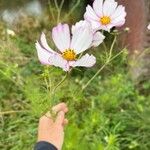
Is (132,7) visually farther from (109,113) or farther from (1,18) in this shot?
(1,18)

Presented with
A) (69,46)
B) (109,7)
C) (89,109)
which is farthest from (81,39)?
(89,109)

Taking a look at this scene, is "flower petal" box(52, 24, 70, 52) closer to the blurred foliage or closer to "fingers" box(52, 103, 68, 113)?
"fingers" box(52, 103, 68, 113)

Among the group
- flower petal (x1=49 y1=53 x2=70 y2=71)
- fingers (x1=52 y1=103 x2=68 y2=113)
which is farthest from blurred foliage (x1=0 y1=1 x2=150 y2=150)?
flower petal (x1=49 y1=53 x2=70 y2=71)

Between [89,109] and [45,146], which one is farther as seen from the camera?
[89,109]

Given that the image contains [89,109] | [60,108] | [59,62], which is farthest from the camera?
[89,109]

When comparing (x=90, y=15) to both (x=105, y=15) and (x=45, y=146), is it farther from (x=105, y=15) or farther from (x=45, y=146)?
(x=45, y=146)

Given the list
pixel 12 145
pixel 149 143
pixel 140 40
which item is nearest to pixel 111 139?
pixel 149 143

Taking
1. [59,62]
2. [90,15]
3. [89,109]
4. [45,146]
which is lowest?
[45,146]
